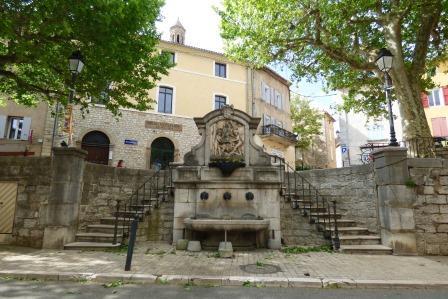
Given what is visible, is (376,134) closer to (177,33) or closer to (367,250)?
(367,250)

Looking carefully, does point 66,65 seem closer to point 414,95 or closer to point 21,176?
point 21,176

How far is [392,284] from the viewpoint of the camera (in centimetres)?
536

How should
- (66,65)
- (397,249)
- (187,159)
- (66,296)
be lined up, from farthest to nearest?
(66,65) → (187,159) → (397,249) → (66,296)

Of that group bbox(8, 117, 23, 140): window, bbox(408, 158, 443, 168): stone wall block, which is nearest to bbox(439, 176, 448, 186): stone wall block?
bbox(408, 158, 443, 168): stone wall block

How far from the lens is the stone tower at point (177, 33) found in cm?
3098

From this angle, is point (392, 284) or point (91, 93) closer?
point (392, 284)

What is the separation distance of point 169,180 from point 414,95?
396 inches

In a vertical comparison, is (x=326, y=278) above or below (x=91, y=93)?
below

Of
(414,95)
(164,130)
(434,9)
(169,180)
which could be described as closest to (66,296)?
(169,180)

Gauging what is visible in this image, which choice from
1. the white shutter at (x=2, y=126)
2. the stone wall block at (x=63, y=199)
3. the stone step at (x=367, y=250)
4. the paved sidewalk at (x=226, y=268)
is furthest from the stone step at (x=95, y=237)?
the white shutter at (x=2, y=126)

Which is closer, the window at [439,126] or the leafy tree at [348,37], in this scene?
the leafy tree at [348,37]

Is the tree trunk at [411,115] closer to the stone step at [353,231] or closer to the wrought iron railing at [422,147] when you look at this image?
the wrought iron railing at [422,147]

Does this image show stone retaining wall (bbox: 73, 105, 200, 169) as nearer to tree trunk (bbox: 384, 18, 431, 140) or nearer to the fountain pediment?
the fountain pediment

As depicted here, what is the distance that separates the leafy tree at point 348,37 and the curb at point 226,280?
7.25 metres
